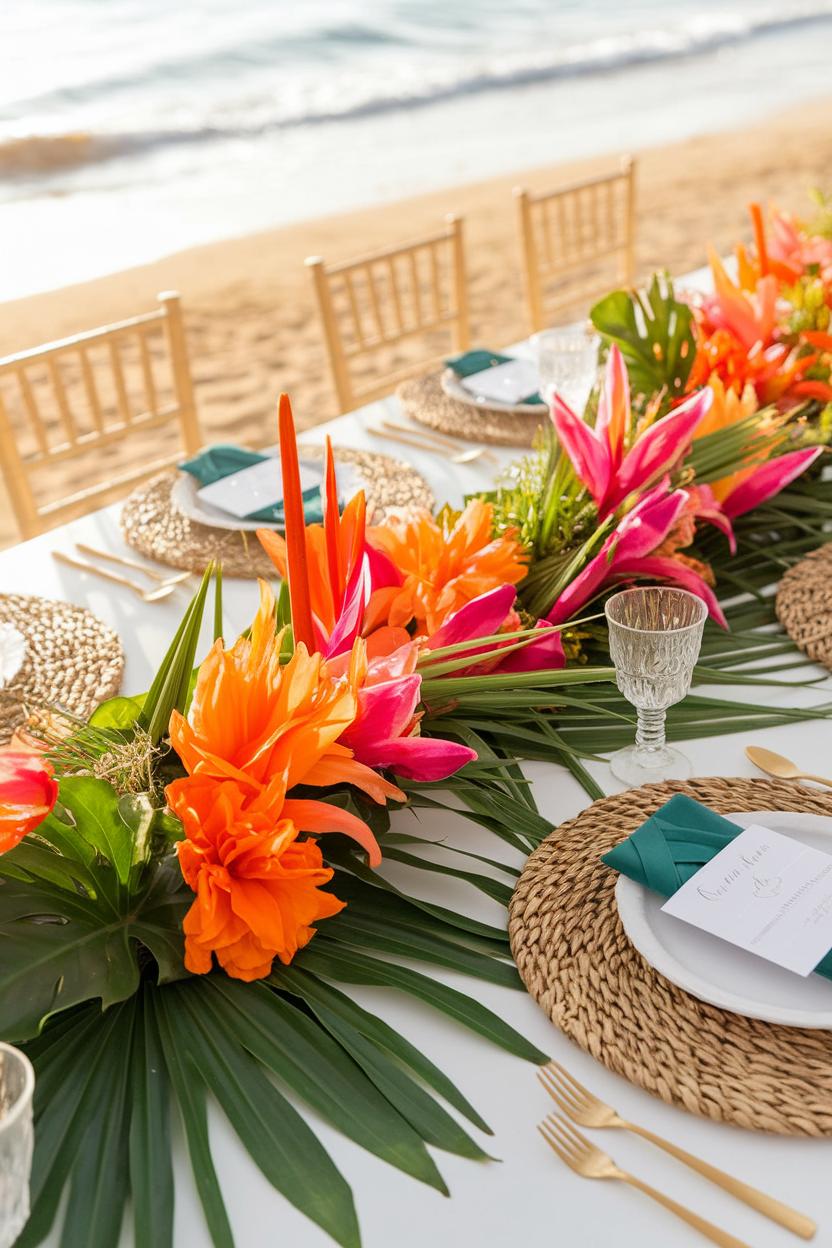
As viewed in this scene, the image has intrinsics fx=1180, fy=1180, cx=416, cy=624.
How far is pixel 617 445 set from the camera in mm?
1344

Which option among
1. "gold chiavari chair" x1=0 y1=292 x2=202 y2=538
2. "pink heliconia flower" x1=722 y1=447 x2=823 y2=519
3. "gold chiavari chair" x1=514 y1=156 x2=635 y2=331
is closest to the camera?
"pink heliconia flower" x1=722 y1=447 x2=823 y2=519

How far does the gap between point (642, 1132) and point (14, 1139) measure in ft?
1.24

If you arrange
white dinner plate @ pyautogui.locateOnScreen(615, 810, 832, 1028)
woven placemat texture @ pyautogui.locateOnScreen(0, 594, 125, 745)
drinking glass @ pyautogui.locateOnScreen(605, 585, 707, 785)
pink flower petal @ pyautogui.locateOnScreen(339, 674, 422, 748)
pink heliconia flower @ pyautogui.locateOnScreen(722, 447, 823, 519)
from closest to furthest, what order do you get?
white dinner plate @ pyautogui.locateOnScreen(615, 810, 832, 1028) → pink flower petal @ pyautogui.locateOnScreen(339, 674, 422, 748) → drinking glass @ pyautogui.locateOnScreen(605, 585, 707, 785) → woven placemat texture @ pyautogui.locateOnScreen(0, 594, 125, 745) → pink heliconia flower @ pyautogui.locateOnScreen(722, 447, 823, 519)

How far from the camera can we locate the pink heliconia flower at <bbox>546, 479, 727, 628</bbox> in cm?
123

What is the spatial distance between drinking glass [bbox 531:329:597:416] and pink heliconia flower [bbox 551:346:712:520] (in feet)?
1.40

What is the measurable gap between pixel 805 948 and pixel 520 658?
42 centimetres

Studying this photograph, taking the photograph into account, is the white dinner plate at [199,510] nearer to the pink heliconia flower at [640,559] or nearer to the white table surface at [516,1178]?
the pink heliconia flower at [640,559]

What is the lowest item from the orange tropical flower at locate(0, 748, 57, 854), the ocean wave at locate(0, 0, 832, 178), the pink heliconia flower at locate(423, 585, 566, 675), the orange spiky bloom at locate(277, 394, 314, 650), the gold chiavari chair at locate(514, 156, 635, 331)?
the ocean wave at locate(0, 0, 832, 178)

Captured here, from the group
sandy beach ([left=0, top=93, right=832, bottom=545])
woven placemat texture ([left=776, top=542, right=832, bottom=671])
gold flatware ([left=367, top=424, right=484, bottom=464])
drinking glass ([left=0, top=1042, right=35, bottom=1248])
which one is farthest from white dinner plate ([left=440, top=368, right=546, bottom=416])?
sandy beach ([left=0, top=93, right=832, bottom=545])

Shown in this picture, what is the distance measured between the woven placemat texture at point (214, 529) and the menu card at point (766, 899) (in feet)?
2.56

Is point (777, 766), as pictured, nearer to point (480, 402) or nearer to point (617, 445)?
point (617, 445)

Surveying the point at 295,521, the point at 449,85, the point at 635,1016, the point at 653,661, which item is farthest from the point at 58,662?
the point at 449,85

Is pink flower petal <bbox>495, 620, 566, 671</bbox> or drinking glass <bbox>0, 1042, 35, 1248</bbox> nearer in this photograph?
drinking glass <bbox>0, 1042, 35, 1248</bbox>

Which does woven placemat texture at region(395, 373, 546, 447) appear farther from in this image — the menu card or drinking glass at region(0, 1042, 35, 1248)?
drinking glass at region(0, 1042, 35, 1248)
